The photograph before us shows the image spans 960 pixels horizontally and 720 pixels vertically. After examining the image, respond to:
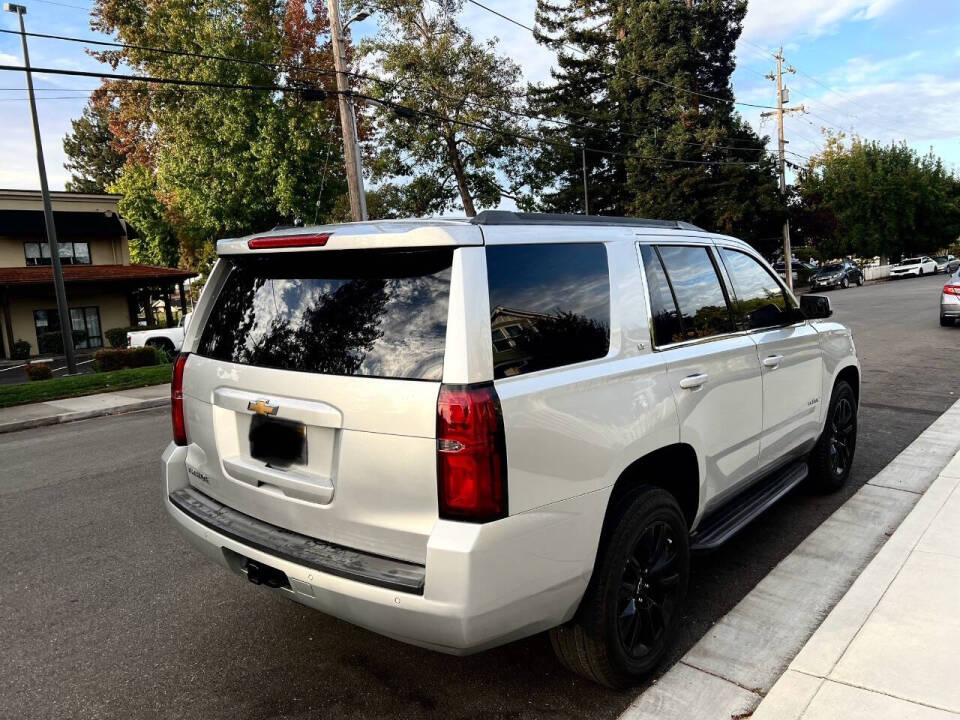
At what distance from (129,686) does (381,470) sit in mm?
1673

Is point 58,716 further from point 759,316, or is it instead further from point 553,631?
point 759,316

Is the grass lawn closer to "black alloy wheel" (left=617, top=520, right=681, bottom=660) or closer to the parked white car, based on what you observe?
"black alloy wheel" (left=617, top=520, right=681, bottom=660)

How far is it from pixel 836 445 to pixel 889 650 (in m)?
2.36

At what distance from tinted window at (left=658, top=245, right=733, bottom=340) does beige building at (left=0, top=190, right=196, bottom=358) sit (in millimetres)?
32207

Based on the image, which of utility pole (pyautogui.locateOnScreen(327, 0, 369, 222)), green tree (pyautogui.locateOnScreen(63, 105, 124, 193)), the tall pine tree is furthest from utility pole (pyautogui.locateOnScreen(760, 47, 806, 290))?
green tree (pyautogui.locateOnScreen(63, 105, 124, 193))

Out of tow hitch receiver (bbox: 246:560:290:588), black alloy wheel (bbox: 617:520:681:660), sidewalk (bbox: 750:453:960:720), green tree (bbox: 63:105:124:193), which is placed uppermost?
green tree (bbox: 63:105:124:193)

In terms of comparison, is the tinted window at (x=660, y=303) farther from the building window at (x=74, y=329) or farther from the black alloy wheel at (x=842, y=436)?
the building window at (x=74, y=329)

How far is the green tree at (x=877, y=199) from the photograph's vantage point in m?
50.7

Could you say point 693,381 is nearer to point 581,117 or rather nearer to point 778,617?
point 778,617

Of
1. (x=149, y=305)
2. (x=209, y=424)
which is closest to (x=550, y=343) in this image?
(x=209, y=424)

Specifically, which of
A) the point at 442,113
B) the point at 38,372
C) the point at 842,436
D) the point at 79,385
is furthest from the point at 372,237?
the point at 442,113

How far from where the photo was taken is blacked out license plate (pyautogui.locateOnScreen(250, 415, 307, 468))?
259 cm

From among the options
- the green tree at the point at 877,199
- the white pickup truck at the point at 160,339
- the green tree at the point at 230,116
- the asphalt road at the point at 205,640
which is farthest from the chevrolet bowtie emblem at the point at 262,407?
the green tree at the point at 877,199

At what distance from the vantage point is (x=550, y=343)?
2537mm
